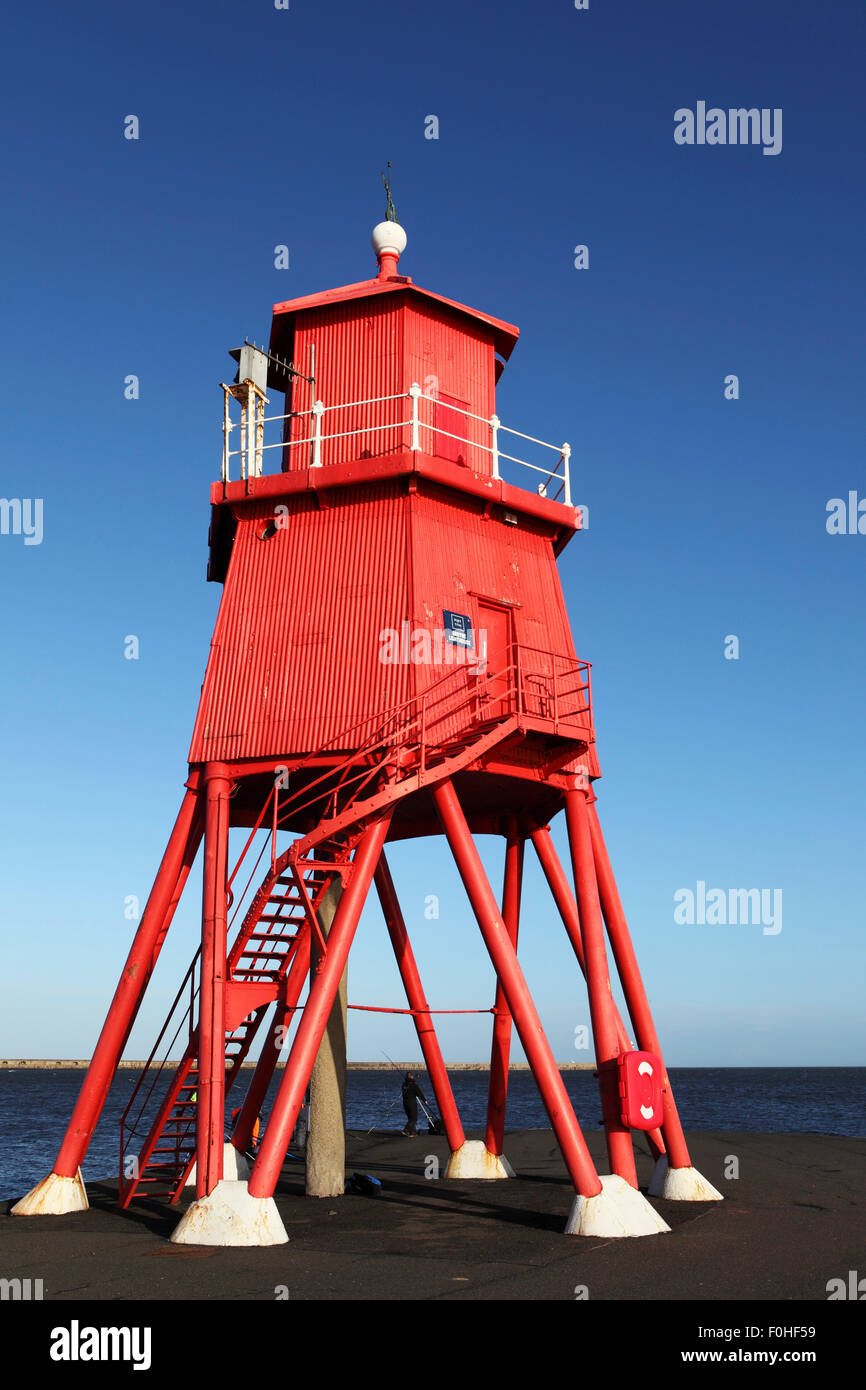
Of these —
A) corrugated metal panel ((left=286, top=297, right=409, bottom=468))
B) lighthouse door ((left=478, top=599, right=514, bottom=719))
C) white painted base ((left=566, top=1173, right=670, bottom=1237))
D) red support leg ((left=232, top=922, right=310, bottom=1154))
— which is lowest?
white painted base ((left=566, top=1173, right=670, bottom=1237))

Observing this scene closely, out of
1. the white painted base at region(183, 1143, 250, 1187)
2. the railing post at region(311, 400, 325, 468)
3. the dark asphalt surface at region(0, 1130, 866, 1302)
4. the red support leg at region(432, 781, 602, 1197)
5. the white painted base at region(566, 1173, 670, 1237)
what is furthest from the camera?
the railing post at region(311, 400, 325, 468)

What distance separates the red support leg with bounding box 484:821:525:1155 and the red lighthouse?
60 millimetres

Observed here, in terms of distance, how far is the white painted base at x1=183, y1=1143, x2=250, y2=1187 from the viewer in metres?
18.6

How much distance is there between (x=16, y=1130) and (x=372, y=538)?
56.4 m

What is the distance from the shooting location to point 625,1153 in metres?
17.2

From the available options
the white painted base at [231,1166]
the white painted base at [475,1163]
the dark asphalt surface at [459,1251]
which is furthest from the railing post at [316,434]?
the white painted base at [475,1163]

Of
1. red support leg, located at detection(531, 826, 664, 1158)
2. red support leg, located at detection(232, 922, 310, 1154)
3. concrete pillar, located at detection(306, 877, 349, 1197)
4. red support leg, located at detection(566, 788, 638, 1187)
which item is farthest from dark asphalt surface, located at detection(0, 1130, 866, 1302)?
red support leg, located at detection(531, 826, 664, 1158)

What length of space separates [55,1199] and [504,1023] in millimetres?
8881

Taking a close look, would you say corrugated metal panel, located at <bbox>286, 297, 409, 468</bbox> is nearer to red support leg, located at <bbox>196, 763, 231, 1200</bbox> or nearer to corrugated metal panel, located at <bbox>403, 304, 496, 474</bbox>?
corrugated metal panel, located at <bbox>403, 304, 496, 474</bbox>

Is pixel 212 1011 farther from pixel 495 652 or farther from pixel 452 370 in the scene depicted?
pixel 452 370

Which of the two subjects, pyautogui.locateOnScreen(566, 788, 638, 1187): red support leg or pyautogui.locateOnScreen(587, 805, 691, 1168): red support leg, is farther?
pyautogui.locateOnScreen(587, 805, 691, 1168): red support leg

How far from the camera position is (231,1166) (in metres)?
18.9

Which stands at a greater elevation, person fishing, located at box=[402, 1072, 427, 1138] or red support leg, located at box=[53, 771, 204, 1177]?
red support leg, located at box=[53, 771, 204, 1177]
